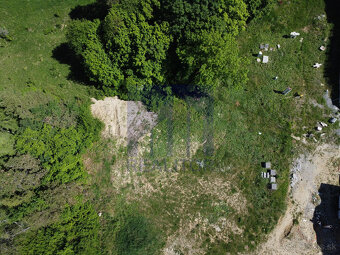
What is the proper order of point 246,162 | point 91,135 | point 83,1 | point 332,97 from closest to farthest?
point 91,135
point 246,162
point 332,97
point 83,1

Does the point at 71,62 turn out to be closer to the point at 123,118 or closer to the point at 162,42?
the point at 123,118

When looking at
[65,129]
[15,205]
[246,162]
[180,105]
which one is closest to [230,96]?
[180,105]

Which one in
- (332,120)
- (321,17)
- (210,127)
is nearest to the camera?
(332,120)

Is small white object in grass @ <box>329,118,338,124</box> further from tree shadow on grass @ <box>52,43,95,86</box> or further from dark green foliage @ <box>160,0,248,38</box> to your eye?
tree shadow on grass @ <box>52,43,95,86</box>

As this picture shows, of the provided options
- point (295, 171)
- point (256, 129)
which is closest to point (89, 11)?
point (256, 129)

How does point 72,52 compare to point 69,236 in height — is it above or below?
above

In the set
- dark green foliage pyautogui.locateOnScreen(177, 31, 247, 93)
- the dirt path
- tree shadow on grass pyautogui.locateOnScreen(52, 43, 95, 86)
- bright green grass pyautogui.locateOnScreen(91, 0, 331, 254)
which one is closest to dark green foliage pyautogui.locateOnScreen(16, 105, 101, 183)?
bright green grass pyautogui.locateOnScreen(91, 0, 331, 254)

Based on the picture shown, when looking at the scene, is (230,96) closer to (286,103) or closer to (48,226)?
(286,103)
